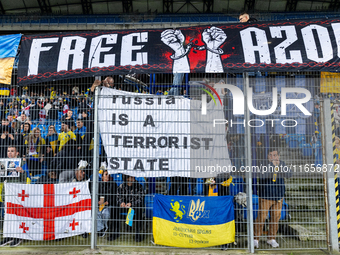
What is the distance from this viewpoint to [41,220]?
17.8 feet

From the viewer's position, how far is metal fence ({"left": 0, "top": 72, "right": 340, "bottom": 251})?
5.25m

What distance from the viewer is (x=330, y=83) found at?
5543mm

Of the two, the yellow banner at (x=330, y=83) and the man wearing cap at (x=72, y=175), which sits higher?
the yellow banner at (x=330, y=83)

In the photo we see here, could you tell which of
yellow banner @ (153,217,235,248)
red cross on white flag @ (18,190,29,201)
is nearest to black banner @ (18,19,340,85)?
red cross on white flag @ (18,190,29,201)

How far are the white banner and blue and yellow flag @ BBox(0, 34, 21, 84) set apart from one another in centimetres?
222

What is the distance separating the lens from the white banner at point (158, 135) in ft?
17.4

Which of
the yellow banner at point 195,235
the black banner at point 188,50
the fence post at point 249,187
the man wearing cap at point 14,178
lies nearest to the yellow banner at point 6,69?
the black banner at point 188,50

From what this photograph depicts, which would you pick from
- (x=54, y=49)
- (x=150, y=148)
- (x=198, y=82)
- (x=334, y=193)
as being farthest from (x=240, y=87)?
(x=54, y=49)

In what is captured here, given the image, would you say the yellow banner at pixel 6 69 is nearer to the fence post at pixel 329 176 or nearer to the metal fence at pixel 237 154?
the metal fence at pixel 237 154

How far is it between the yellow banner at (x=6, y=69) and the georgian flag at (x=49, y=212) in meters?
2.26

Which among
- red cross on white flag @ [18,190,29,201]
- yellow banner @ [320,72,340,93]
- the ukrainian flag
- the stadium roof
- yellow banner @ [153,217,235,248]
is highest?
the stadium roof

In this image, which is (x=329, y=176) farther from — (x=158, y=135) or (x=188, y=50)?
(x=188, y=50)

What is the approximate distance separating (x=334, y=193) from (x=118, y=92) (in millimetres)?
4591

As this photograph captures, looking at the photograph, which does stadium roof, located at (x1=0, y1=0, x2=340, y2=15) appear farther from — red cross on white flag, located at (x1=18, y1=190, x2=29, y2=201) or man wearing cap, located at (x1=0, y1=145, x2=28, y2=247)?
red cross on white flag, located at (x1=18, y1=190, x2=29, y2=201)
